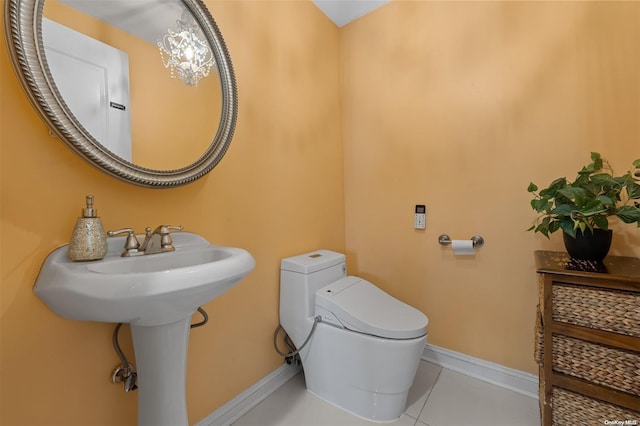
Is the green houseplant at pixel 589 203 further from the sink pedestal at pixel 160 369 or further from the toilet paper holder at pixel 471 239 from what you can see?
the sink pedestal at pixel 160 369

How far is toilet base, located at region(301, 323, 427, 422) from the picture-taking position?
1.10 meters

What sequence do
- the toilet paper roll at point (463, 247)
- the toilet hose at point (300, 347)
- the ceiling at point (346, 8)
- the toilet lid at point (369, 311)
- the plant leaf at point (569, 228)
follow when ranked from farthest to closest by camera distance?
the ceiling at point (346, 8)
the toilet paper roll at point (463, 247)
the toilet hose at point (300, 347)
the toilet lid at point (369, 311)
the plant leaf at point (569, 228)

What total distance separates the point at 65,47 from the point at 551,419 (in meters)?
2.02

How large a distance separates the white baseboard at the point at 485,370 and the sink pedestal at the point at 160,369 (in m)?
1.38

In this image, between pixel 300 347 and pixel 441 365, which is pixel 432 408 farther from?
pixel 300 347

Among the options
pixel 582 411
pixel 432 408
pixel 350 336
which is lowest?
pixel 432 408

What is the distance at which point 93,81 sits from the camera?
31.8 inches

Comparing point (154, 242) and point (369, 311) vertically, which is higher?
point (154, 242)

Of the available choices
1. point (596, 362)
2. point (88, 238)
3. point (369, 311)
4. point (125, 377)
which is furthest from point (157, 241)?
point (596, 362)

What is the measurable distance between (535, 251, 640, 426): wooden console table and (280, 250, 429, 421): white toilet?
1.45ft

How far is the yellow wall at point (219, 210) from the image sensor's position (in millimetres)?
700

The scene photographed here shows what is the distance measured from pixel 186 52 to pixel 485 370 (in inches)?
82.4

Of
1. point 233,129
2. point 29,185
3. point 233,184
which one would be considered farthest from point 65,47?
point 233,184

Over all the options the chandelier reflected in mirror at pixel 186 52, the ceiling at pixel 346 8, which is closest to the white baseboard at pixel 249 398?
the chandelier reflected in mirror at pixel 186 52
